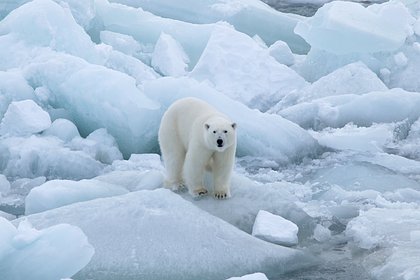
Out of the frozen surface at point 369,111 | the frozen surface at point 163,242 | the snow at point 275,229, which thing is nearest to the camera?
the frozen surface at point 163,242

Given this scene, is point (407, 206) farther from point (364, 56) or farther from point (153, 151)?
point (364, 56)

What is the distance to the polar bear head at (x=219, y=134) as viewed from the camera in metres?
4.49

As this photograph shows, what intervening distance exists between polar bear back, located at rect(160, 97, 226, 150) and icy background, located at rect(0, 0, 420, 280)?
1.12 feet

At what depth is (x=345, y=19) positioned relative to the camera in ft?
28.2

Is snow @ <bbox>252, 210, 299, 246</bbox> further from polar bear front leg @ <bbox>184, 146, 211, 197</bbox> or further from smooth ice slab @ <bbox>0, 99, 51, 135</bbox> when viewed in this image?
smooth ice slab @ <bbox>0, 99, 51, 135</bbox>

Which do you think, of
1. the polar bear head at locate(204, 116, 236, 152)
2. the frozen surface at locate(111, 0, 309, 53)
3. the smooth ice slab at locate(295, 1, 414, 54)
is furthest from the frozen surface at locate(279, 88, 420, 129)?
the frozen surface at locate(111, 0, 309, 53)

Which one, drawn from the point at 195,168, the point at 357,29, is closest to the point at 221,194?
the point at 195,168

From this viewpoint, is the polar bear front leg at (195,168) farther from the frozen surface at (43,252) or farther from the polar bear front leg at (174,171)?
the frozen surface at (43,252)

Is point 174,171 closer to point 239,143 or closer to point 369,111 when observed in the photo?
point 239,143

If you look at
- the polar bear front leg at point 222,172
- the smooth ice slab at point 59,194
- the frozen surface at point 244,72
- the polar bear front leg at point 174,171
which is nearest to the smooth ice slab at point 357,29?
the frozen surface at point 244,72

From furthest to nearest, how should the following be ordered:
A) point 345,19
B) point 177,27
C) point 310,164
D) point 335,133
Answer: point 177,27
point 345,19
point 335,133
point 310,164

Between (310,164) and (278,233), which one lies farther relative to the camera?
(310,164)

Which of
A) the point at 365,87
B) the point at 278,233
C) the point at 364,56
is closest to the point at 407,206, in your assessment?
the point at 278,233

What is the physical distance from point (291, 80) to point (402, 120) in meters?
1.55
